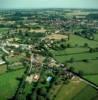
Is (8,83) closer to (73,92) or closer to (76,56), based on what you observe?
(73,92)

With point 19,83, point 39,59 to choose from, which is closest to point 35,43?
point 39,59

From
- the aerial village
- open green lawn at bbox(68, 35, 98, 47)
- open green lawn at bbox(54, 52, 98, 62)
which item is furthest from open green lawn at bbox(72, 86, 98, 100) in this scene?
open green lawn at bbox(68, 35, 98, 47)

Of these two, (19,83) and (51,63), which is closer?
(19,83)

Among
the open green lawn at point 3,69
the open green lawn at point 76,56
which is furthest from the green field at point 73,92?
the open green lawn at point 76,56

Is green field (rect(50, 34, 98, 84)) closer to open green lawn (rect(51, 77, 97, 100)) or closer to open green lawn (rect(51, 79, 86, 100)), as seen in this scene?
open green lawn (rect(51, 79, 86, 100))

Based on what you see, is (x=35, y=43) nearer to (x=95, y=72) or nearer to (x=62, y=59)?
(x=62, y=59)

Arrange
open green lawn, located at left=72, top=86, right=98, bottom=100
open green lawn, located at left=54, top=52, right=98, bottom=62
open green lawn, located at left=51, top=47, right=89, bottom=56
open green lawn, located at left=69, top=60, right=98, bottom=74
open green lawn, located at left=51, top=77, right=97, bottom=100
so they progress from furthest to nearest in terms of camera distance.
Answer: open green lawn, located at left=51, top=47, right=89, bottom=56
open green lawn, located at left=54, top=52, right=98, bottom=62
open green lawn, located at left=69, top=60, right=98, bottom=74
open green lawn, located at left=51, top=77, right=97, bottom=100
open green lawn, located at left=72, top=86, right=98, bottom=100

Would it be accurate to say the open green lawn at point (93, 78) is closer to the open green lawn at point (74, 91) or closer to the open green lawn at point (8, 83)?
the open green lawn at point (74, 91)

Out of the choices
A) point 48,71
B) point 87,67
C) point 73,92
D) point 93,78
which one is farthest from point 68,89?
point 87,67
